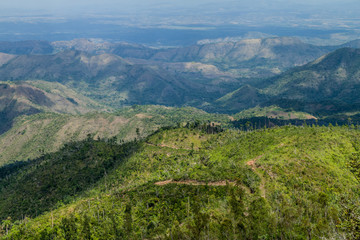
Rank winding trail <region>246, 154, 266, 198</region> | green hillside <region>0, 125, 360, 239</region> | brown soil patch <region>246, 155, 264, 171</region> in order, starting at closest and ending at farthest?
green hillside <region>0, 125, 360, 239</region>, winding trail <region>246, 154, 266, 198</region>, brown soil patch <region>246, 155, 264, 171</region>

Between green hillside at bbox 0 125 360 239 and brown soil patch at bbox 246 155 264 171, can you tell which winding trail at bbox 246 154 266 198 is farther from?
green hillside at bbox 0 125 360 239

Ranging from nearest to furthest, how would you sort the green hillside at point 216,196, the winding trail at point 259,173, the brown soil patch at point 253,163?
the green hillside at point 216,196, the winding trail at point 259,173, the brown soil patch at point 253,163

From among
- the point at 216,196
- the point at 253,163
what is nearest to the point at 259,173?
the point at 253,163

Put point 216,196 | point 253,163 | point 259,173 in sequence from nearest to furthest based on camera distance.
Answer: point 216,196
point 259,173
point 253,163

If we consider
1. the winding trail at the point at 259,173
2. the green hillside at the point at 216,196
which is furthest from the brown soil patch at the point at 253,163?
the green hillside at the point at 216,196

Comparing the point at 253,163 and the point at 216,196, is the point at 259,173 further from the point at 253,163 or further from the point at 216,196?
the point at 216,196

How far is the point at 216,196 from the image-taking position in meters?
108

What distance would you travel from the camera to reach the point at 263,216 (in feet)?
276

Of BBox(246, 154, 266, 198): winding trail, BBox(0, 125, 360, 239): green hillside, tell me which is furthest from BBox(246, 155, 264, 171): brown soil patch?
BBox(0, 125, 360, 239): green hillside

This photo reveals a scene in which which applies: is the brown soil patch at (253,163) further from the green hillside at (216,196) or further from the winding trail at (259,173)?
the green hillside at (216,196)

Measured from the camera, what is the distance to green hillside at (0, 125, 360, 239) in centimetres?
8050

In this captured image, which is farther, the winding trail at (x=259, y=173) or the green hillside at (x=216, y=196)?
the winding trail at (x=259, y=173)

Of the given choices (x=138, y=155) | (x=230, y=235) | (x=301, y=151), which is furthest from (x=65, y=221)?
(x=301, y=151)

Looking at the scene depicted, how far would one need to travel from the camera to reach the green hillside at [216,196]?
80.5 meters
